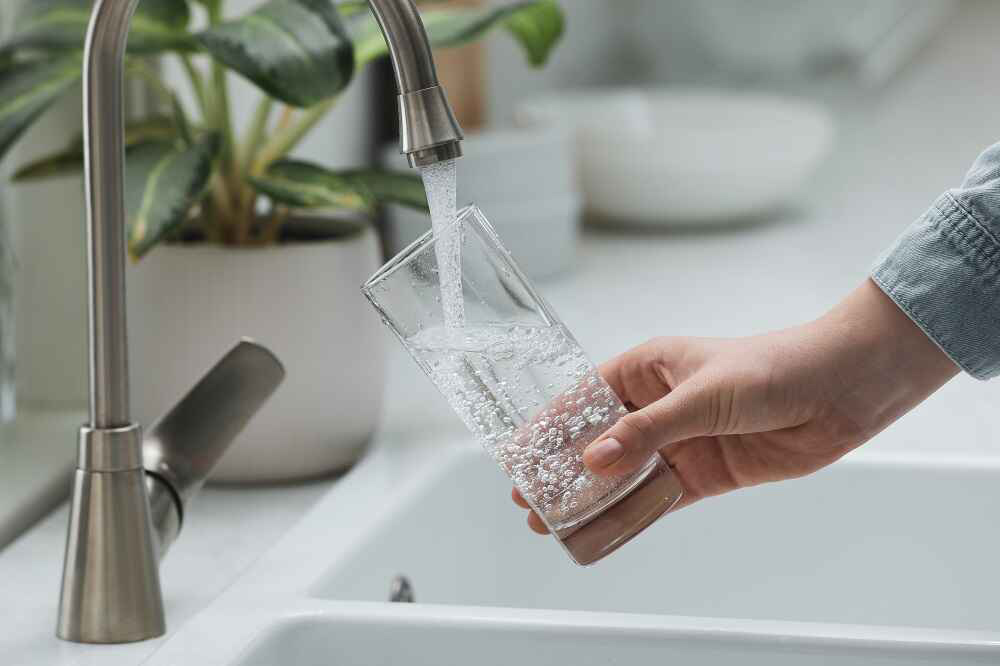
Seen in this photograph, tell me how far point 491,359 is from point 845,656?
0.76 feet

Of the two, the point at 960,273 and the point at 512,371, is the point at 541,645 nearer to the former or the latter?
the point at 512,371

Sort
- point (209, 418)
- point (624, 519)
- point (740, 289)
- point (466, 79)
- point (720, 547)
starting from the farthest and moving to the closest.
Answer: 1. point (466, 79)
2. point (740, 289)
3. point (720, 547)
4. point (209, 418)
5. point (624, 519)

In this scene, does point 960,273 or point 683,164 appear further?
point 683,164

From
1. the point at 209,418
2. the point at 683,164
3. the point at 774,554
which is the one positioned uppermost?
the point at 683,164

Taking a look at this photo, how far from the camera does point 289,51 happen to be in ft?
2.80

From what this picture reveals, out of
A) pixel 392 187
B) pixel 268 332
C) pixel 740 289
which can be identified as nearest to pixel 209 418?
pixel 268 332

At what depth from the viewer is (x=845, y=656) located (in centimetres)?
69

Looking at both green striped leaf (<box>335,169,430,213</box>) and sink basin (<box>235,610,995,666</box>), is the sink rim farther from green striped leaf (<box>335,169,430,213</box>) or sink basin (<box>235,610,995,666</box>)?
green striped leaf (<box>335,169,430,213</box>)

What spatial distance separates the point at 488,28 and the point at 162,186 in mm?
267

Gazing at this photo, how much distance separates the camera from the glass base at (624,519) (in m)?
0.69

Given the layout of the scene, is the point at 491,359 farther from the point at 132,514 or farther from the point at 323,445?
the point at 323,445

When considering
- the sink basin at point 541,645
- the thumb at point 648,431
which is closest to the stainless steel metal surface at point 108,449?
the sink basin at point 541,645

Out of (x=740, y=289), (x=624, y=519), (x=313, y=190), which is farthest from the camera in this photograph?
(x=740, y=289)

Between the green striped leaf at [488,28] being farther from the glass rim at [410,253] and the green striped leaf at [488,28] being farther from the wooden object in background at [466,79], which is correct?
the wooden object in background at [466,79]
